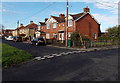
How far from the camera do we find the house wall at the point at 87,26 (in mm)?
31703

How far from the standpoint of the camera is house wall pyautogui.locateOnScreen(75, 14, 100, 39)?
104 feet

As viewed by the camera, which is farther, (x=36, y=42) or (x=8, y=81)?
(x=36, y=42)

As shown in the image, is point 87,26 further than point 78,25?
Yes

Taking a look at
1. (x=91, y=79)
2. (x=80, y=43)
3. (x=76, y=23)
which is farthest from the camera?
(x=76, y=23)

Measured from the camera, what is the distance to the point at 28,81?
5188 millimetres

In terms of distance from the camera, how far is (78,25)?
31453mm

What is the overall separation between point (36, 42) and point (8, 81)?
783 inches

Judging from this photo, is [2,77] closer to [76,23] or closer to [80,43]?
[80,43]

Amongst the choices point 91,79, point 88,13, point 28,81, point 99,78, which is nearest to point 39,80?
point 28,81

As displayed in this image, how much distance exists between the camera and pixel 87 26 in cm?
3325

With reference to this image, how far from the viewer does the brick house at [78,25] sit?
1246 inches

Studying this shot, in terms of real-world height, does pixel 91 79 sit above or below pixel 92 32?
below

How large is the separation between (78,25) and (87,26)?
3250 mm

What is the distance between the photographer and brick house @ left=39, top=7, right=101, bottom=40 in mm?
31656
